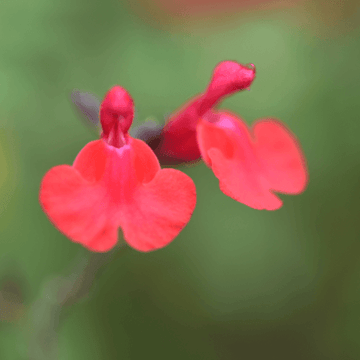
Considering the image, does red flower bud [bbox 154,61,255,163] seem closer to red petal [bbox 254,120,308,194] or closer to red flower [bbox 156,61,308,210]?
red flower [bbox 156,61,308,210]

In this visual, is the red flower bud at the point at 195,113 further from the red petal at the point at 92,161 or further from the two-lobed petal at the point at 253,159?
the red petal at the point at 92,161

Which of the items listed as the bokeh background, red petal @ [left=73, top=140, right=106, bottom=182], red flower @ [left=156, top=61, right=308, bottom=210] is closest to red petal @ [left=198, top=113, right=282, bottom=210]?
red flower @ [left=156, top=61, right=308, bottom=210]

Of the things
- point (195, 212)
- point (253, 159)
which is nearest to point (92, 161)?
point (253, 159)

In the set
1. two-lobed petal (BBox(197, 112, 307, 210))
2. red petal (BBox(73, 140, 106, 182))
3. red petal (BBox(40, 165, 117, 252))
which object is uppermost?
two-lobed petal (BBox(197, 112, 307, 210))

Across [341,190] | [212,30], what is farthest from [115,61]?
[341,190]

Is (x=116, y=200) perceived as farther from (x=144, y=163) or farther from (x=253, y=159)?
(x=253, y=159)

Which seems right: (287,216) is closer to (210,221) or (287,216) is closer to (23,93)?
(210,221)
